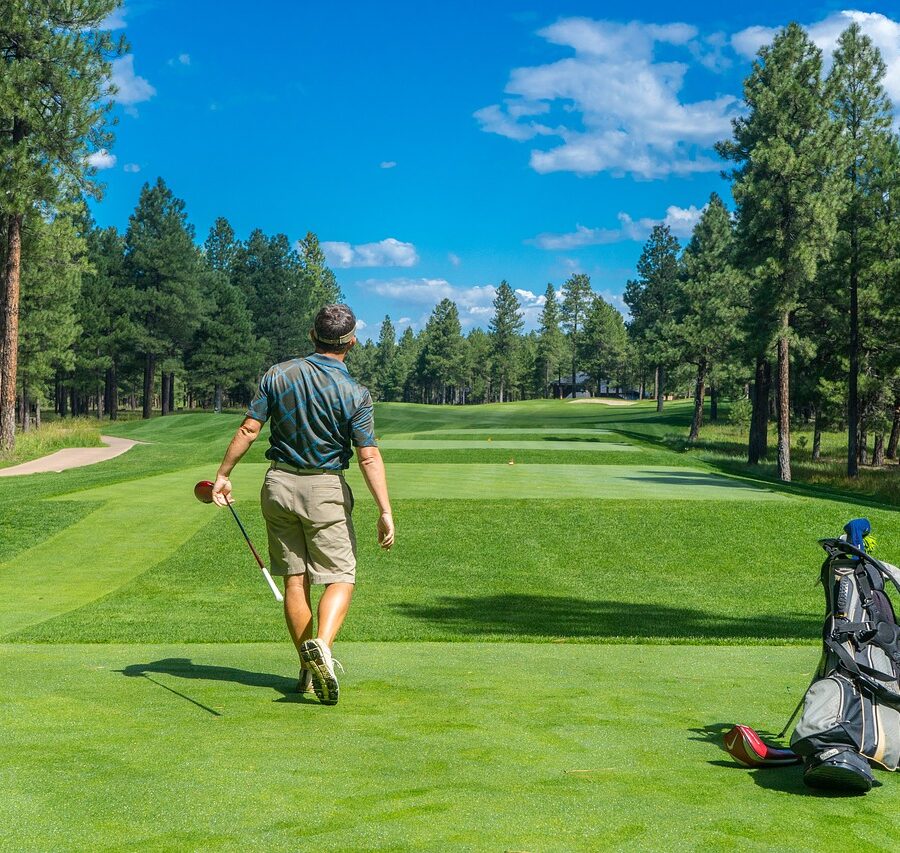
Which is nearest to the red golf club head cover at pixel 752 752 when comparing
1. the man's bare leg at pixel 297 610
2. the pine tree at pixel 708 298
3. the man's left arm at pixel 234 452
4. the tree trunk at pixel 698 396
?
the man's bare leg at pixel 297 610

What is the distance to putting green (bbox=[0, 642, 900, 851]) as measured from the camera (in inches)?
133

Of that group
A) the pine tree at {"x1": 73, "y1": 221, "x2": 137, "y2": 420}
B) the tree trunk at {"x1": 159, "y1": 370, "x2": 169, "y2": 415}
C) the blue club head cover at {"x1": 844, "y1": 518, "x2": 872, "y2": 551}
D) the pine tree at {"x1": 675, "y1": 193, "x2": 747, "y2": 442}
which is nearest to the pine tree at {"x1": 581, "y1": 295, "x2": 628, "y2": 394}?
the tree trunk at {"x1": 159, "y1": 370, "x2": 169, "y2": 415}

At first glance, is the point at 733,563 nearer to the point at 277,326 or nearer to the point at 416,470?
the point at 416,470

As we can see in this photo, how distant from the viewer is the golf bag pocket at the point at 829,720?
13.5 feet

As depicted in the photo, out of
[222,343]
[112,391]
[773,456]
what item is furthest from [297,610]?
[112,391]

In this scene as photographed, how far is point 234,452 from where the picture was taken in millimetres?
6129

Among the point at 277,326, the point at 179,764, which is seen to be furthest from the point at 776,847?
the point at 277,326

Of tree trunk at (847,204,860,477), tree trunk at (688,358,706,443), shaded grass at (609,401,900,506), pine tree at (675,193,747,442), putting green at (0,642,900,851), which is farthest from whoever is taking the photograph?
tree trunk at (688,358,706,443)

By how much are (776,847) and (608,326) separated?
415 feet

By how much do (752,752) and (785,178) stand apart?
34785mm

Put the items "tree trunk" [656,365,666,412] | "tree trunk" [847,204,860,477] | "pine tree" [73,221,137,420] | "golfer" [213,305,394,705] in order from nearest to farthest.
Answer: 1. "golfer" [213,305,394,705]
2. "tree trunk" [847,204,860,477]
3. "pine tree" [73,221,137,420]
4. "tree trunk" [656,365,666,412]

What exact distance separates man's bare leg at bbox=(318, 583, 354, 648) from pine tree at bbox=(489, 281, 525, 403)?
437 feet

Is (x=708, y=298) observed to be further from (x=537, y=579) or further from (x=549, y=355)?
(x=549, y=355)

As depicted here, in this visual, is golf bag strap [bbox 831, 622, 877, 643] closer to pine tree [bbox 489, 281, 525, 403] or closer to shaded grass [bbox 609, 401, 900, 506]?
shaded grass [bbox 609, 401, 900, 506]
